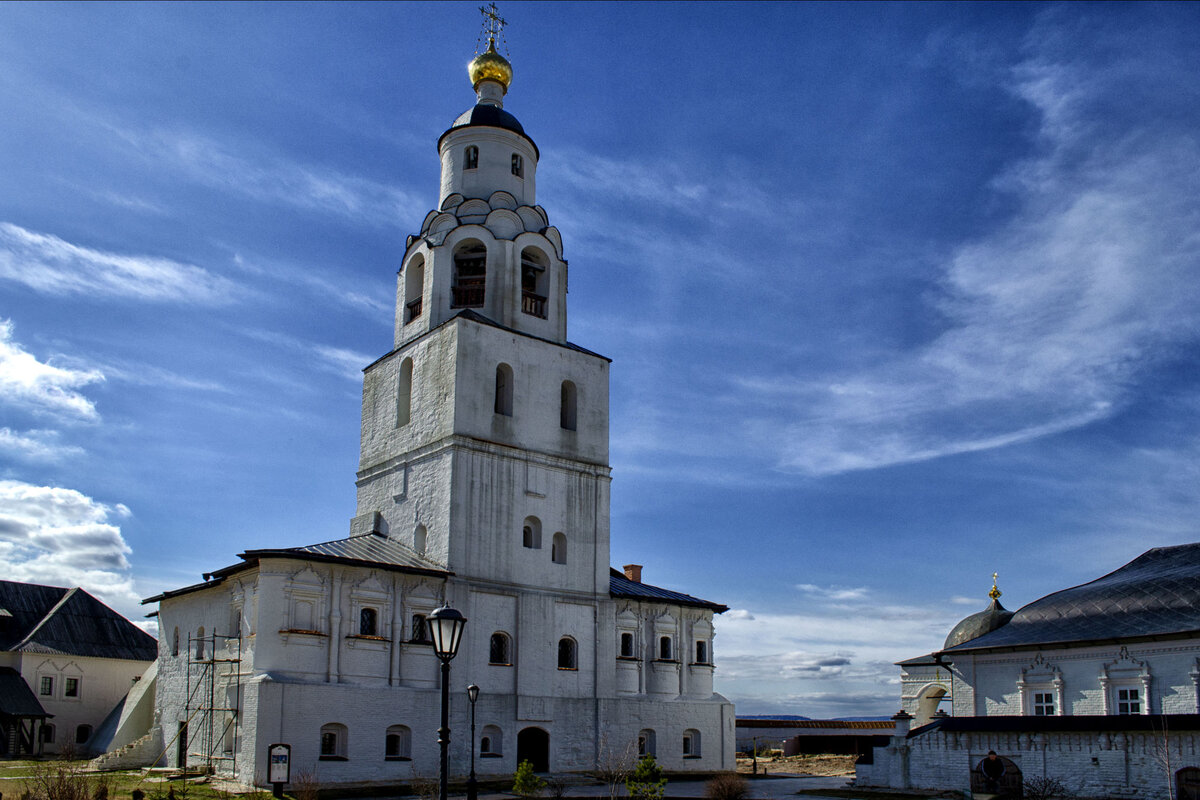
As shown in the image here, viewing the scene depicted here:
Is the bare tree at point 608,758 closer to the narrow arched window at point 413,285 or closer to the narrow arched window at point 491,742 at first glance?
the narrow arched window at point 491,742

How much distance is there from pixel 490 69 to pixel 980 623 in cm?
2648

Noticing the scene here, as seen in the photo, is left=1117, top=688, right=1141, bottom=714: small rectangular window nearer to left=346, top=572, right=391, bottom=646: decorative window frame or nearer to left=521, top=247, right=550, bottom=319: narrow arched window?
left=346, top=572, right=391, bottom=646: decorative window frame

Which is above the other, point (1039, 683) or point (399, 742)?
point (1039, 683)

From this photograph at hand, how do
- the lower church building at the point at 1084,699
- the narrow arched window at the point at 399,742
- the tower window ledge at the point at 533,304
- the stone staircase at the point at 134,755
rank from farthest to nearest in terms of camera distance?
the tower window ledge at the point at 533,304, the stone staircase at the point at 134,755, the narrow arched window at the point at 399,742, the lower church building at the point at 1084,699

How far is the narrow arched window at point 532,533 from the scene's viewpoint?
3208cm

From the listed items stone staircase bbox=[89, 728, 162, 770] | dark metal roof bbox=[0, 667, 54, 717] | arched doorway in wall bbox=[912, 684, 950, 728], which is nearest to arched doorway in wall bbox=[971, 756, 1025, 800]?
arched doorway in wall bbox=[912, 684, 950, 728]

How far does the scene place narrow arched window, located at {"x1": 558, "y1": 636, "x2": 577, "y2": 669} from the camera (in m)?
31.6

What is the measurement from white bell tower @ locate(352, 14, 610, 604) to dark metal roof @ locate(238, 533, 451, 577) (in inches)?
19.8

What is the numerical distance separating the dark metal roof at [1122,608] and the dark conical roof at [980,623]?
7.71m

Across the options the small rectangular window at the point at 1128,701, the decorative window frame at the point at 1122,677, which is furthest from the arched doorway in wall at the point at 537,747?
the small rectangular window at the point at 1128,701

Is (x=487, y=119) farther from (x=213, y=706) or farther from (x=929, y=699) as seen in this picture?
(x=929, y=699)

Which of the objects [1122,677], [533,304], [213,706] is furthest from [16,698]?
[1122,677]

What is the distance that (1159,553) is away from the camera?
96.7ft

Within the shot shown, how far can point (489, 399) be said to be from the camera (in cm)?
3164
